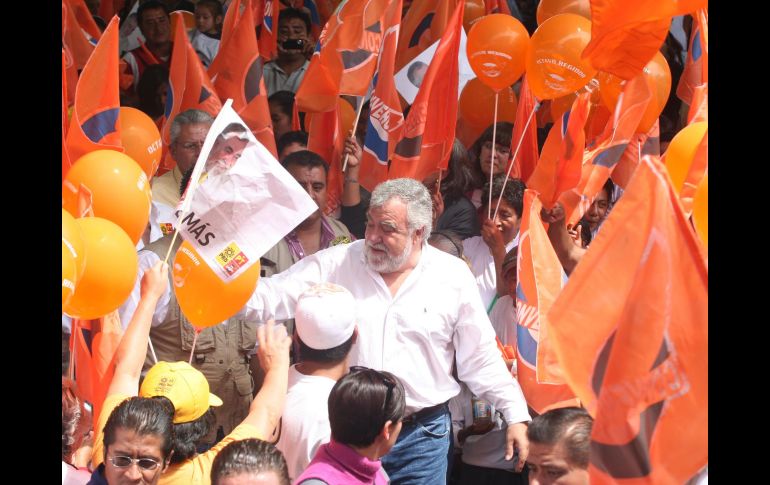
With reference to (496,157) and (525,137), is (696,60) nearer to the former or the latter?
(525,137)

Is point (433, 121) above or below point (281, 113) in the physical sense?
above

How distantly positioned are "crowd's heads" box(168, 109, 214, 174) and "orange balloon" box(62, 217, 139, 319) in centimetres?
216

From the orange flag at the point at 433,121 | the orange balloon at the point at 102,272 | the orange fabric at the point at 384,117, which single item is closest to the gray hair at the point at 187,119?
the orange fabric at the point at 384,117

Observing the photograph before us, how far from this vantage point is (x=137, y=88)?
7.68 meters

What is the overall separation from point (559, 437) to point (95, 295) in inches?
63.3

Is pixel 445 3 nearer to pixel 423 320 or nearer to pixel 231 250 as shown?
pixel 423 320

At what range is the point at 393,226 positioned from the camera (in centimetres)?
462

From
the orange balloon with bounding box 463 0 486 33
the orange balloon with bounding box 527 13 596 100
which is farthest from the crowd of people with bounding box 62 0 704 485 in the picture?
the orange balloon with bounding box 463 0 486 33

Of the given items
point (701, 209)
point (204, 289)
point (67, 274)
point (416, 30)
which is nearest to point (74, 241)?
point (67, 274)

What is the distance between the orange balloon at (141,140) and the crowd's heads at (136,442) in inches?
93.5

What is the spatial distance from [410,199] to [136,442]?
1.95 m

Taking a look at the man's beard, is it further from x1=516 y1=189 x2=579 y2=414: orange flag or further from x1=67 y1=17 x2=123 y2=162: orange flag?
x1=67 y1=17 x2=123 y2=162: orange flag

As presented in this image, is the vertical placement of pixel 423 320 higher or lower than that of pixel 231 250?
lower

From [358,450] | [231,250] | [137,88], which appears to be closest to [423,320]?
[231,250]
